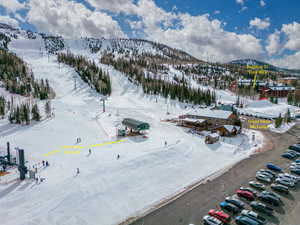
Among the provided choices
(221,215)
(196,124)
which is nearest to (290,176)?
(221,215)

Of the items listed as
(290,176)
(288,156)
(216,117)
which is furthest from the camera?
(216,117)

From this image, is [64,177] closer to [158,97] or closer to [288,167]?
[288,167]

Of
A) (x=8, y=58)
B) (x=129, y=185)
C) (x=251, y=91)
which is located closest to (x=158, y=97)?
(x=251, y=91)

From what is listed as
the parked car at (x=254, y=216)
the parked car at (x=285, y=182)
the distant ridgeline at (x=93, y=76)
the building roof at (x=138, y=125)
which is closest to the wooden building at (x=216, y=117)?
the building roof at (x=138, y=125)

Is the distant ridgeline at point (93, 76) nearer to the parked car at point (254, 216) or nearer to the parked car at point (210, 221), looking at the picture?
the parked car at point (210, 221)

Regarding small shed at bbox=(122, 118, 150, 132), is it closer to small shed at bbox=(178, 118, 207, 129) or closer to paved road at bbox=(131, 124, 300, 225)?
small shed at bbox=(178, 118, 207, 129)

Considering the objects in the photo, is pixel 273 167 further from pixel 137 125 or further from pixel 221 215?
pixel 137 125

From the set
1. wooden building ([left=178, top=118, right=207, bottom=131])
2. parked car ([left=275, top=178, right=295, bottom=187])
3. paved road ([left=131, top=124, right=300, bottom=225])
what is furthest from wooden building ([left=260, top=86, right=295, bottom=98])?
parked car ([left=275, top=178, right=295, bottom=187])
